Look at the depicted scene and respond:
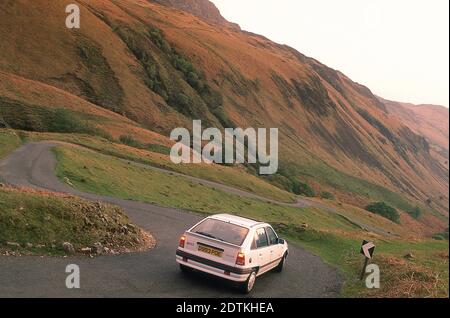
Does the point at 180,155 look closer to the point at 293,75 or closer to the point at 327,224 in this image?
the point at 327,224

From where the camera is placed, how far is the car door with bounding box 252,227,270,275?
1418 centimetres

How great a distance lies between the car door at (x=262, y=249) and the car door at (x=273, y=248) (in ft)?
0.98

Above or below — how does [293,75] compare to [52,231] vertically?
above

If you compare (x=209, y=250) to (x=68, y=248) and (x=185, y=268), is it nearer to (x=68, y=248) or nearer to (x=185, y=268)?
(x=185, y=268)

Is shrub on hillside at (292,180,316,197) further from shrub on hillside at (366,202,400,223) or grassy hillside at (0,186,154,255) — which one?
grassy hillside at (0,186,154,255)

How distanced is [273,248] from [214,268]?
3232 mm

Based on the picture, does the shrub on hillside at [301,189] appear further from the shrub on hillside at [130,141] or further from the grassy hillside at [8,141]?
the grassy hillside at [8,141]

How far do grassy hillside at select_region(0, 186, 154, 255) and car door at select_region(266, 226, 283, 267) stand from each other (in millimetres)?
4843

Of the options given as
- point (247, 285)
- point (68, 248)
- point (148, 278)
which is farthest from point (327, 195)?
point (148, 278)

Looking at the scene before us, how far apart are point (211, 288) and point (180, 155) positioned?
4970 centimetres

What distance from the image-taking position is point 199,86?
107188 mm
